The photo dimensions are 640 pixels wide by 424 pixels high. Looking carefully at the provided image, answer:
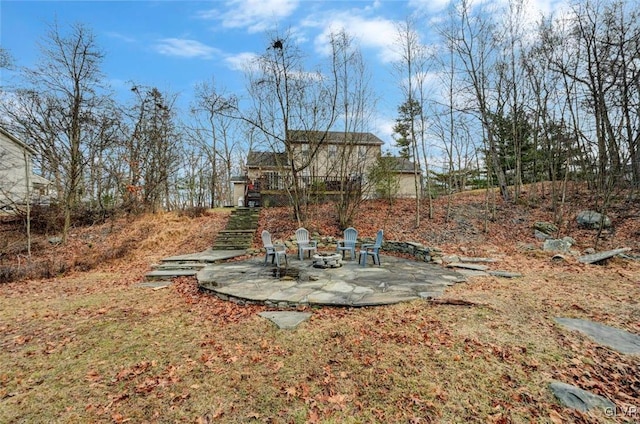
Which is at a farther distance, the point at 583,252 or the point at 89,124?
the point at 89,124

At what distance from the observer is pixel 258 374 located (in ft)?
8.64

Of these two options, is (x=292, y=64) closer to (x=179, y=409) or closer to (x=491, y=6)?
(x=491, y=6)

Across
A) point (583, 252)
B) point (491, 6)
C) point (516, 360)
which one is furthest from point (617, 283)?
point (491, 6)

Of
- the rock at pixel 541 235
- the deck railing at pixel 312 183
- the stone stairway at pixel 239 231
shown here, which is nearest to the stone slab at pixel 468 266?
the rock at pixel 541 235

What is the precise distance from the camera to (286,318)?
12.6ft

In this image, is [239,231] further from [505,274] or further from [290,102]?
[505,274]

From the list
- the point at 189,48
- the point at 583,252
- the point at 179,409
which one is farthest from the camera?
the point at 189,48

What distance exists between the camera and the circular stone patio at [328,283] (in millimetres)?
4406

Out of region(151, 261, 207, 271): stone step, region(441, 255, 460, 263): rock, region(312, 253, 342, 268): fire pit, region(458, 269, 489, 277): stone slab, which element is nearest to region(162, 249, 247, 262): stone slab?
region(151, 261, 207, 271): stone step

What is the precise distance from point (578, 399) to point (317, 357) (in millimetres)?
2127

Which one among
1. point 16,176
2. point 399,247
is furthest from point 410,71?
point 16,176

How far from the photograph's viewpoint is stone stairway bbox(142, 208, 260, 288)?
6604 millimetres

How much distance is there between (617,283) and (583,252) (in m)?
3.06

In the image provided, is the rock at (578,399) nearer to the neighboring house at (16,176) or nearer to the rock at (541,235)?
the rock at (541,235)
